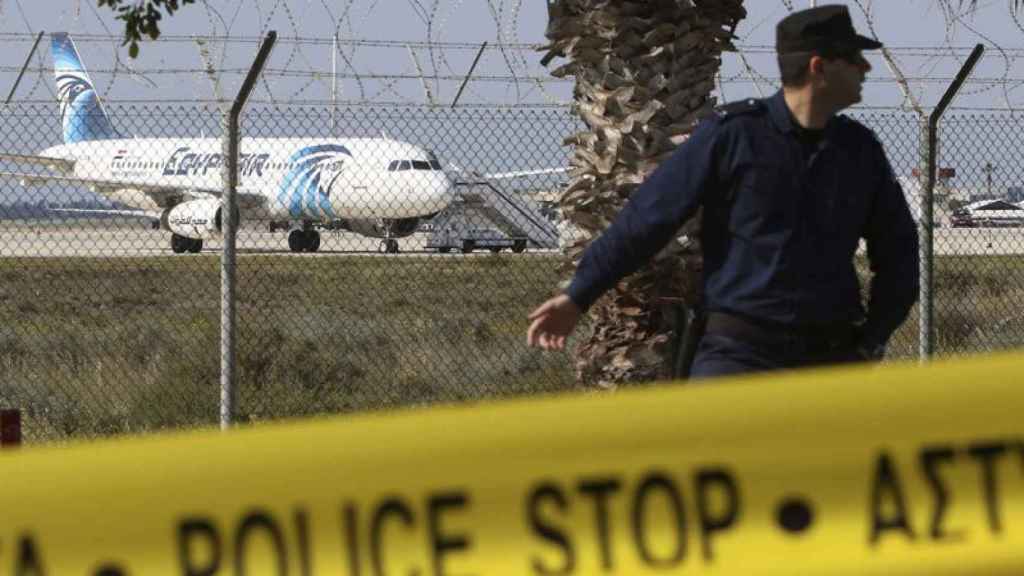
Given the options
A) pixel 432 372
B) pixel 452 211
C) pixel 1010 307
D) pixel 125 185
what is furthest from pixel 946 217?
pixel 125 185

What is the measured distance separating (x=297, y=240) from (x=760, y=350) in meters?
35.4

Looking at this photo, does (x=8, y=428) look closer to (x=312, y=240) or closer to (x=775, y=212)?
(x=775, y=212)

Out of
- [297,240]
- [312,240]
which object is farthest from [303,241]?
[312,240]

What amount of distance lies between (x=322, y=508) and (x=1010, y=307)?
15354mm

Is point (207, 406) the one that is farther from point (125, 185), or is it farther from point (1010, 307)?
point (125, 185)

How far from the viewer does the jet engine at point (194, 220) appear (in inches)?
1575

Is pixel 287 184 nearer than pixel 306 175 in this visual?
No

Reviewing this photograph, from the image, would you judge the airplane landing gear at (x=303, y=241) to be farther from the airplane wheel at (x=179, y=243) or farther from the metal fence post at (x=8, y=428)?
the metal fence post at (x=8, y=428)

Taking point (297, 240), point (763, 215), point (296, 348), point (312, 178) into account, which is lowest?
point (763, 215)

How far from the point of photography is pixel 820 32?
4641mm

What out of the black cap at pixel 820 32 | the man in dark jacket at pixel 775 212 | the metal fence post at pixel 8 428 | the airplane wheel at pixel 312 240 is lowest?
the metal fence post at pixel 8 428

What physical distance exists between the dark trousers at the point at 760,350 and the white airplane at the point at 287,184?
2817 cm

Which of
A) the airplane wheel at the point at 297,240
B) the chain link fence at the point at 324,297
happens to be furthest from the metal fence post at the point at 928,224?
the airplane wheel at the point at 297,240

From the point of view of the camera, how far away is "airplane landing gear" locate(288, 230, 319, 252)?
39344 millimetres
